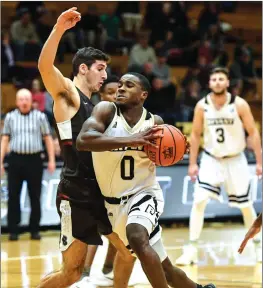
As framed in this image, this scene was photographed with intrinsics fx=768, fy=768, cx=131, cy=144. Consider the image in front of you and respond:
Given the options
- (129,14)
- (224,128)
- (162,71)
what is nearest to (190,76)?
(162,71)

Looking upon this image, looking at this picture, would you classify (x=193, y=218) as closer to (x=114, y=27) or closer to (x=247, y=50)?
(x=114, y=27)

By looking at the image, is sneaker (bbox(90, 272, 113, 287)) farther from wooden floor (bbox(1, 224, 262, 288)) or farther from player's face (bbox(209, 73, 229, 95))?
player's face (bbox(209, 73, 229, 95))

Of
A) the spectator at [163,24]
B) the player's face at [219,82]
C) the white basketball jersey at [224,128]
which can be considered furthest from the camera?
the spectator at [163,24]

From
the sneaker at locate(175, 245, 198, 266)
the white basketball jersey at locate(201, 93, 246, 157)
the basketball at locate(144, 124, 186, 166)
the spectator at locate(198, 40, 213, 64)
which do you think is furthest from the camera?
the spectator at locate(198, 40, 213, 64)

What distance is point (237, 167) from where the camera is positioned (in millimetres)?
8922

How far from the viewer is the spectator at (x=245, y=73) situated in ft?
53.2

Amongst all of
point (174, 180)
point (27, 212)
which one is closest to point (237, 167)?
point (174, 180)

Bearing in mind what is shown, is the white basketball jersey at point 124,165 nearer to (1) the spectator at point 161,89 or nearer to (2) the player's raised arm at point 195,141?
(2) the player's raised arm at point 195,141

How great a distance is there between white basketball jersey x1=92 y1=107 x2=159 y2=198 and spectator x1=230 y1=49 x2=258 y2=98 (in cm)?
1068

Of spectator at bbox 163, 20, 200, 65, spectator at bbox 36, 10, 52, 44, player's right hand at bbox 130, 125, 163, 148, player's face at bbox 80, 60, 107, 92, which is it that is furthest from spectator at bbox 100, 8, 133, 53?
player's right hand at bbox 130, 125, 163, 148

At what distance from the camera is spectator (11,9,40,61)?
1469 centimetres

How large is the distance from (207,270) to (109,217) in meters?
2.67

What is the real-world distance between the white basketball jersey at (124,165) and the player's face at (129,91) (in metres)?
0.09

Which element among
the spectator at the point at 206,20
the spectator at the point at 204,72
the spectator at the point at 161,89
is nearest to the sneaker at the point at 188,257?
the spectator at the point at 161,89
